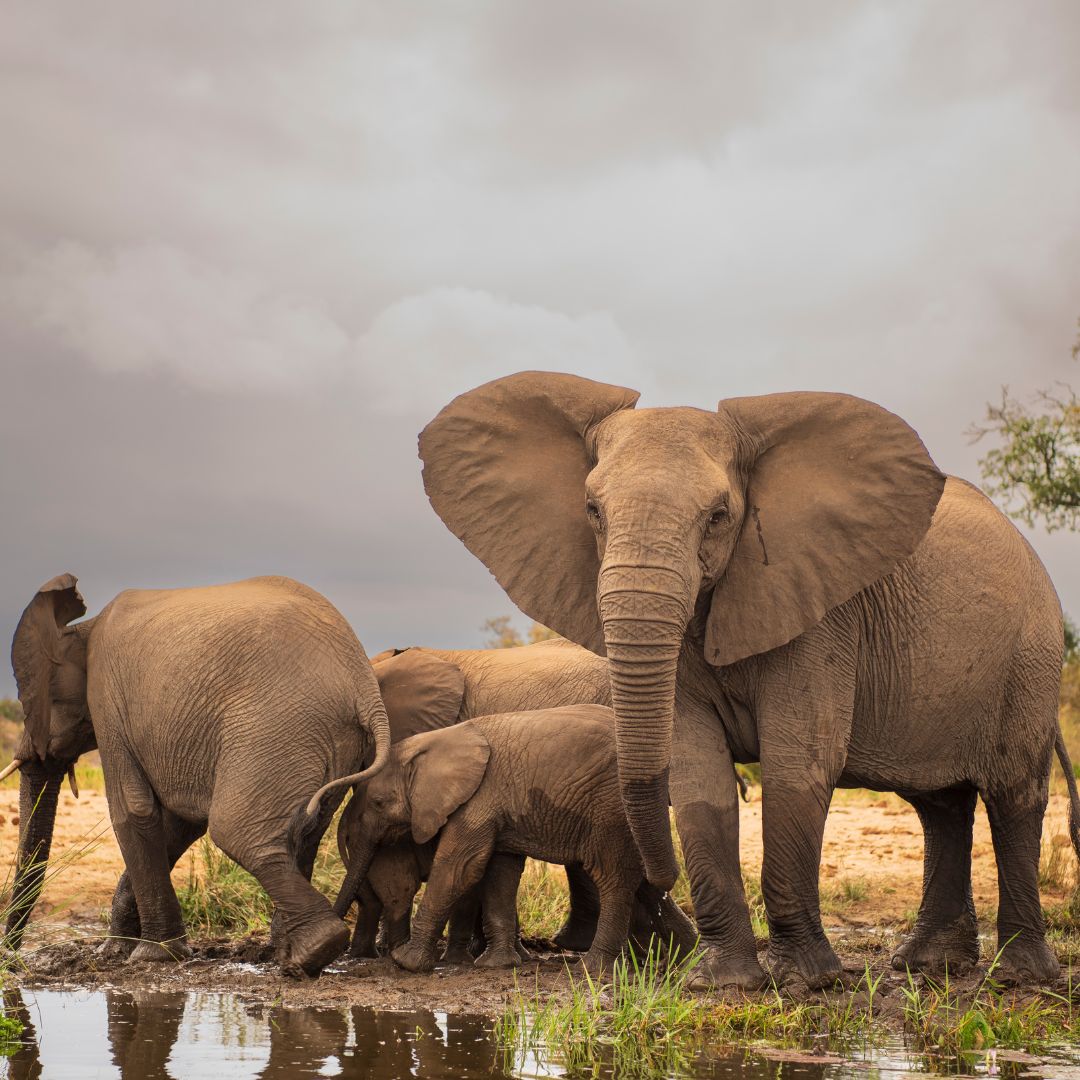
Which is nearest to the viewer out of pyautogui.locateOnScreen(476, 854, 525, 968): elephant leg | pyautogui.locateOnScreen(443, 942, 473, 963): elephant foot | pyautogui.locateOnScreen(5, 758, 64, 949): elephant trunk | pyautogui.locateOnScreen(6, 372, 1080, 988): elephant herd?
pyautogui.locateOnScreen(6, 372, 1080, 988): elephant herd

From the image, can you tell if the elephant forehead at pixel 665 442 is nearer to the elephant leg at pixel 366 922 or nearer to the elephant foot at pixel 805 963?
the elephant foot at pixel 805 963

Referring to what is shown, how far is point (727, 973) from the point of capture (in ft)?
24.1

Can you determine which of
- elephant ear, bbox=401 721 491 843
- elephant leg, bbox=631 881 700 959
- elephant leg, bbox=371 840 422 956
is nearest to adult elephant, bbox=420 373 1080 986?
elephant ear, bbox=401 721 491 843

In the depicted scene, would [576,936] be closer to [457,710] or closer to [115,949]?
[457,710]

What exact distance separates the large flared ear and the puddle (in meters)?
2.26

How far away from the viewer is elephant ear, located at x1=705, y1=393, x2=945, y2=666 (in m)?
7.08

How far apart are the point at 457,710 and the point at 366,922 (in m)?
1.41

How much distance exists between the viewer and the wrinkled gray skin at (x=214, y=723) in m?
8.16

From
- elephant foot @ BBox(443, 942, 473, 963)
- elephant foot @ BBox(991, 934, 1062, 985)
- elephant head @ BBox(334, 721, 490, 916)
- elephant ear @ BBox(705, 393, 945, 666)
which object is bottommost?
elephant foot @ BBox(991, 934, 1062, 985)

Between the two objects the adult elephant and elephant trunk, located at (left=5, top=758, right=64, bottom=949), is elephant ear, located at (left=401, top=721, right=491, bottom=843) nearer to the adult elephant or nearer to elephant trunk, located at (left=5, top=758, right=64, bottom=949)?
the adult elephant

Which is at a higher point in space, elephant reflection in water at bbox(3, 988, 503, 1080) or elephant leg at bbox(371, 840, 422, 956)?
elephant leg at bbox(371, 840, 422, 956)

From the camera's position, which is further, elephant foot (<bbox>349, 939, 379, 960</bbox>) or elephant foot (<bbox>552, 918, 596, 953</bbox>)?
elephant foot (<bbox>552, 918, 596, 953</bbox>)

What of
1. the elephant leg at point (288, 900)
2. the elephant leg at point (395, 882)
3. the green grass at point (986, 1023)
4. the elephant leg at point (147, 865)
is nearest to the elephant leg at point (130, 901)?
the elephant leg at point (147, 865)

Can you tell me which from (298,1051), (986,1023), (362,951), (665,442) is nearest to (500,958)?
(362,951)
